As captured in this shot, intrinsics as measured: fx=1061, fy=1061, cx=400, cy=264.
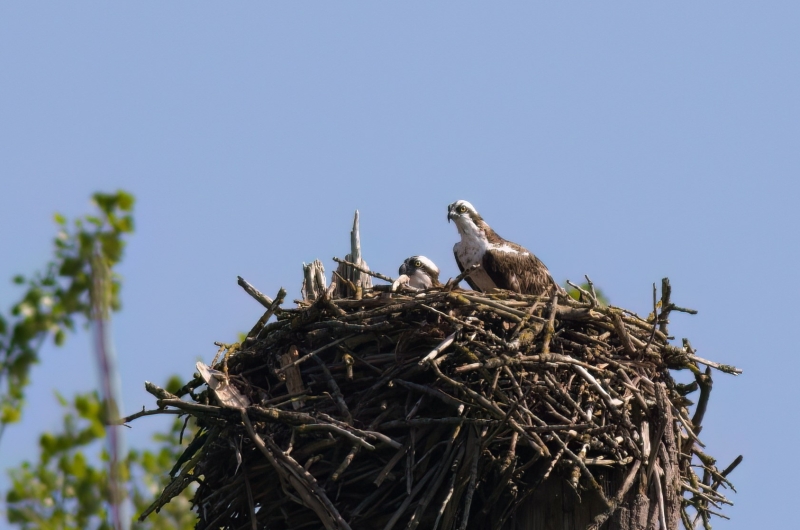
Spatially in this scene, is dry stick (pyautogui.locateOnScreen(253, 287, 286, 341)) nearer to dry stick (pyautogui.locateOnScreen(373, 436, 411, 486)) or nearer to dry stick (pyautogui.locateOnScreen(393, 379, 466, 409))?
dry stick (pyautogui.locateOnScreen(393, 379, 466, 409))

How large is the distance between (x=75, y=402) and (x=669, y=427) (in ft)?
10.9

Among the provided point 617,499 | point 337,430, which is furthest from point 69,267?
point 617,499

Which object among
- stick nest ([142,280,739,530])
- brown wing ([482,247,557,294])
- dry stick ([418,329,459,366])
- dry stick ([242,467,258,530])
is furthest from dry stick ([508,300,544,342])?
brown wing ([482,247,557,294])

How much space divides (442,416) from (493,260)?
284cm

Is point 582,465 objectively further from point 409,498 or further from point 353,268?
point 353,268

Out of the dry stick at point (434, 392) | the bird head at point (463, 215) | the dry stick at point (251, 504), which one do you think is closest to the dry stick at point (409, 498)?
the dry stick at point (434, 392)

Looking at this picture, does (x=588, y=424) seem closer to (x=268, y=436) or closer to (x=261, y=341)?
(x=268, y=436)

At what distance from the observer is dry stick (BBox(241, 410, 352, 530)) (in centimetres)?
541

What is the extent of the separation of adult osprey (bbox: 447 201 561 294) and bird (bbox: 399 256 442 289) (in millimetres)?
248

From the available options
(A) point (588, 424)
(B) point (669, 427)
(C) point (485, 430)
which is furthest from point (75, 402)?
(B) point (669, 427)

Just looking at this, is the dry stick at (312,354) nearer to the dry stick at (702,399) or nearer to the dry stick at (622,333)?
the dry stick at (622,333)

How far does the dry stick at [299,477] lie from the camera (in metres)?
5.41

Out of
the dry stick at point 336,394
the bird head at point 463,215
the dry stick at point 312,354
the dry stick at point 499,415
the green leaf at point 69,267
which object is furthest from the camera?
the bird head at point 463,215

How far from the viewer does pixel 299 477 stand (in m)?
5.54
